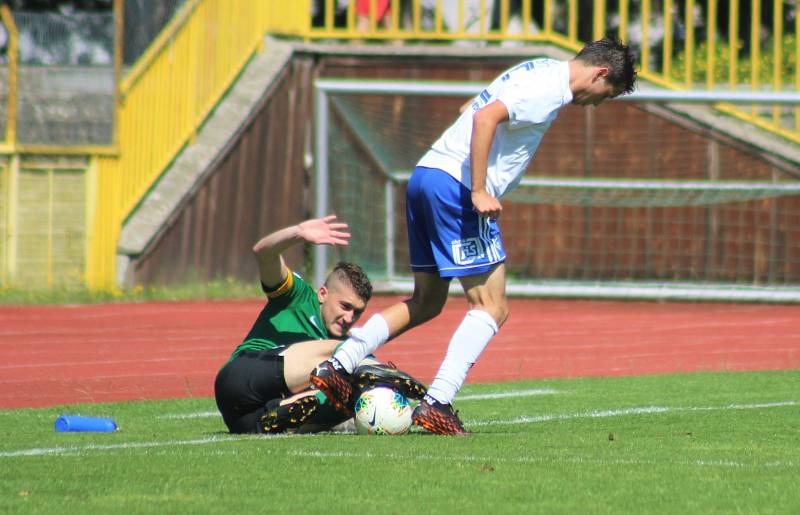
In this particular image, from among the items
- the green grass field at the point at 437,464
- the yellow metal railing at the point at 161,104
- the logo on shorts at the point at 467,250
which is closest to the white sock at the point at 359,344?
the green grass field at the point at 437,464

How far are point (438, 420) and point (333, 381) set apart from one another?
0.50 meters

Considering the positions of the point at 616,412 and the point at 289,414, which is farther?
the point at 616,412

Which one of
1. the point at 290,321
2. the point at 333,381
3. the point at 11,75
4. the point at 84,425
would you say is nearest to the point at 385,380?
the point at 333,381

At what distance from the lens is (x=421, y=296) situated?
7.75 meters

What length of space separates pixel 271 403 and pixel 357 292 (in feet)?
2.17

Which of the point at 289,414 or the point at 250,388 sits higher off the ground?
the point at 250,388

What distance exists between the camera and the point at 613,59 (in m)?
7.59

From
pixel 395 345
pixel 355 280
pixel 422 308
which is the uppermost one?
pixel 355 280

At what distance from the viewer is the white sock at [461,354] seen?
730 centimetres

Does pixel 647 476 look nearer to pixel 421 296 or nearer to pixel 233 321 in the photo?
pixel 421 296

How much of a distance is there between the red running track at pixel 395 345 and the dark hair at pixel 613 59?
145 inches

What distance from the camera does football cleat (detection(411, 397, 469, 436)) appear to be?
7242 millimetres

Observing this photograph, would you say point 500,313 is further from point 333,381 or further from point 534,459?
point 534,459

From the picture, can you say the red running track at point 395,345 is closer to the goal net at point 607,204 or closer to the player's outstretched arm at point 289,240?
the goal net at point 607,204
